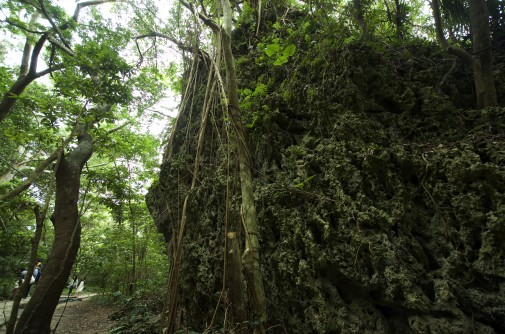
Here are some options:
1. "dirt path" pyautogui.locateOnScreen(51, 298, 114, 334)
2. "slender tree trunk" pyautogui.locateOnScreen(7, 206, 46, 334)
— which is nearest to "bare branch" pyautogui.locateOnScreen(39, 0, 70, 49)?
"slender tree trunk" pyautogui.locateOnScreen(7, 206, 46, 334)

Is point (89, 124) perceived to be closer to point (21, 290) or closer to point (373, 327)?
point (21, 290)

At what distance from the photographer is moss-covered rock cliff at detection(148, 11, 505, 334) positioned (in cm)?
211

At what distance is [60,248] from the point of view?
15.3 ft

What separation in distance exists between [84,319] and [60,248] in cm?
461

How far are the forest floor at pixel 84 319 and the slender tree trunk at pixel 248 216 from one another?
5.42 metres

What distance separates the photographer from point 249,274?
7.16ft

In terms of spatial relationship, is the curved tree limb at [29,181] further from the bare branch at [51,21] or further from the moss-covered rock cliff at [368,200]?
the bare branch at [51,21]

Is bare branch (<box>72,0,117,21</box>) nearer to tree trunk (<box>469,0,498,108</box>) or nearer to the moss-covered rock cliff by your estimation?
the moss-covered rock cliff

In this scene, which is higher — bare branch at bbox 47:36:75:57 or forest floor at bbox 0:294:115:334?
bare branch at bbox 47:36:75:57

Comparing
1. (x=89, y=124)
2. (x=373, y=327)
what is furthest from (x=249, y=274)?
(x=89, y=124)

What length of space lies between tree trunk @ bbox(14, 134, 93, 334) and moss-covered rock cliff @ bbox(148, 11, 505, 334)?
2.29 m

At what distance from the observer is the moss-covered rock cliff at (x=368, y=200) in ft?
6.93

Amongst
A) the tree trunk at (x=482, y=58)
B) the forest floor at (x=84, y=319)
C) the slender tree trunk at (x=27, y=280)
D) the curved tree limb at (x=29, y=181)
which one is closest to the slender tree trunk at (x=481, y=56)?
the tree trunk at (x=482, y=58)

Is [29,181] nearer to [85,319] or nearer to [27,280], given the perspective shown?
[27,280]
